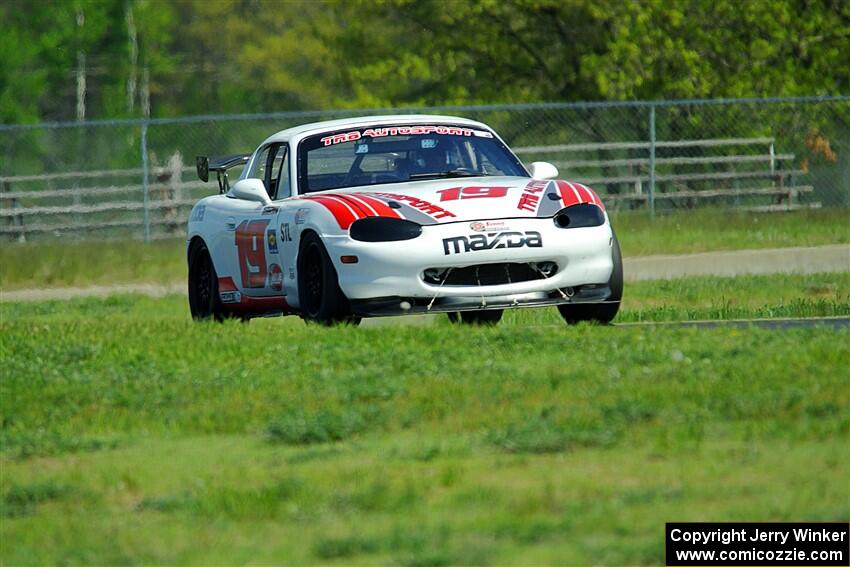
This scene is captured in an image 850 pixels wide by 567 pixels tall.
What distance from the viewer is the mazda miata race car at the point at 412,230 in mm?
10797

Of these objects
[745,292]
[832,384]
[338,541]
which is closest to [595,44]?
[745,292]

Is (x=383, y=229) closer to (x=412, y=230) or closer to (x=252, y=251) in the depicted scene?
(x=412, y=230)

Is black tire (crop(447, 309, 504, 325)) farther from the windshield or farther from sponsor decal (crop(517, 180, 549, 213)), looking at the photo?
sponsor decal (crop(517, 180, 549, 213))

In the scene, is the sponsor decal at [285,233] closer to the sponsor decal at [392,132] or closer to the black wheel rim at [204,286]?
the sponsor decal at [392,132]

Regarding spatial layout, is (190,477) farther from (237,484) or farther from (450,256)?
(450,256)

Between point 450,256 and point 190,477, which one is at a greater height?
point 450,256

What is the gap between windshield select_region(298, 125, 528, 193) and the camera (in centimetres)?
1221

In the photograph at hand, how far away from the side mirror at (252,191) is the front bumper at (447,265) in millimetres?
1467

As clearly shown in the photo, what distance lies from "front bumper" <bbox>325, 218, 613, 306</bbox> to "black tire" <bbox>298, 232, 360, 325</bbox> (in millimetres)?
86

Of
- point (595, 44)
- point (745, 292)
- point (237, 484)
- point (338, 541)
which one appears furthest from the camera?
point (595, 44)

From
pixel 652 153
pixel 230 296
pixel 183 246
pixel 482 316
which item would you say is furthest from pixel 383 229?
pixel 652 153

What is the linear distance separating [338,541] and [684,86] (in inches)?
1097

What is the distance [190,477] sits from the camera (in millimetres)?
6551

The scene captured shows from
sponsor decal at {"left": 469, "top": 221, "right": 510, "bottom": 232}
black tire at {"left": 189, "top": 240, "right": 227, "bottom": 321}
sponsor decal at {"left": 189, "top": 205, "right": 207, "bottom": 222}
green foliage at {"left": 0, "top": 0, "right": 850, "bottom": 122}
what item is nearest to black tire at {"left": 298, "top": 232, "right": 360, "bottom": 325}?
sponsor decal at {"left": 469, "top": 221, "right": 510, "bottom": 232}
